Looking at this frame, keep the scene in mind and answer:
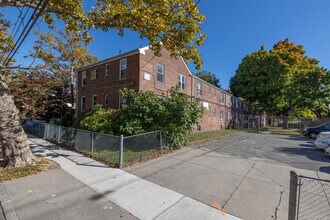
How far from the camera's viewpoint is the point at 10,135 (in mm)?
5988

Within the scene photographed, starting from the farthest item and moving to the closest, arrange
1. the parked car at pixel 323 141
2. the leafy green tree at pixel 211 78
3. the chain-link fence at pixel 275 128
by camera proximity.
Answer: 1. the leafy green tree at pixel 211 78
2. the chain-link fence at pixel 275 128
3. the parked car at pixel 323 141

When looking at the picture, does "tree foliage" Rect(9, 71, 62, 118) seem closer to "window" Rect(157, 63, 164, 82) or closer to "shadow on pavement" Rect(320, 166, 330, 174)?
"window" Rect(157, 63, 164, 82)

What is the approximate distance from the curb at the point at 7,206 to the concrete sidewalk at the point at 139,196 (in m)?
1.57

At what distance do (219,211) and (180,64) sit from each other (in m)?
14.9

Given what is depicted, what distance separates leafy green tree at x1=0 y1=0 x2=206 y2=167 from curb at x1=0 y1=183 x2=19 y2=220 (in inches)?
A: 83.3

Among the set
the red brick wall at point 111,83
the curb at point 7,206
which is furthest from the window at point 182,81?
the curb at point 7,206

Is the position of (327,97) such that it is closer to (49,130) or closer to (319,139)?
(319,139)

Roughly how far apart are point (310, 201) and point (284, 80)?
24885 millimetres

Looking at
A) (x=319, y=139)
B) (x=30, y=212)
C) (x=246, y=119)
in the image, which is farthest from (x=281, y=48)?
(x=30, y=212)

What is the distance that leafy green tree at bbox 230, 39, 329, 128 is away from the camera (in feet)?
74.3

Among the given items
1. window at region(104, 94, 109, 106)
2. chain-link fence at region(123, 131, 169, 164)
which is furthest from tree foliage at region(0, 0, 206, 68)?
window at region(104, 94, 109, 106)

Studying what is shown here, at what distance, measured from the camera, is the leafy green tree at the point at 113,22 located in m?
6.03

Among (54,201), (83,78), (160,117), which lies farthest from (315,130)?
(83,78)

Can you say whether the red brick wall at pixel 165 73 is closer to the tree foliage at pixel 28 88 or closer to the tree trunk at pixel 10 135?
the tree foliage at pixel 28 88
